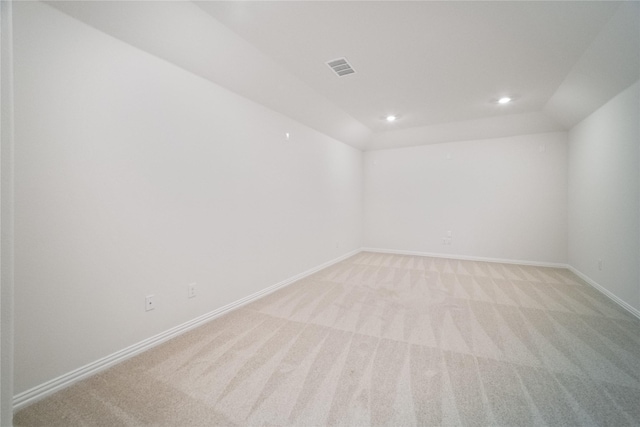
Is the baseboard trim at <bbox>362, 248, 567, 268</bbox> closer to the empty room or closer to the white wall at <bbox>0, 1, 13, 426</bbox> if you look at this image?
the empty room

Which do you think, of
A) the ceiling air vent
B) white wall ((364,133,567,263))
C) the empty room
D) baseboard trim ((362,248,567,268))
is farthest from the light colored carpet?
the ceiling air vent

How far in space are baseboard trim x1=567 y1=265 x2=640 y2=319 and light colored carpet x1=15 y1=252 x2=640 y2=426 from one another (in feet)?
0.26

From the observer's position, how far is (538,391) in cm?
139

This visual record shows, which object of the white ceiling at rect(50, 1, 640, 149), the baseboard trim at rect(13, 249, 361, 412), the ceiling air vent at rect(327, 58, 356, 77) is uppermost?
the ceiling air vent at rect(327, 58, 356, 77)

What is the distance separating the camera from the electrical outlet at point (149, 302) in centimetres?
186

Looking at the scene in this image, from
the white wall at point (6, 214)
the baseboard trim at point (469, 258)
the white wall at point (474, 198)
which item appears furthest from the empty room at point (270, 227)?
the white wall at point (474, 198)

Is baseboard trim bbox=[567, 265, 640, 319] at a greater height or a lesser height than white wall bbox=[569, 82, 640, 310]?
lesser

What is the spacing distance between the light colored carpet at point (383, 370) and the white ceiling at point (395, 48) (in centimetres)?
239

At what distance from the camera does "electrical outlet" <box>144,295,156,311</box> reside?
1.86 meters

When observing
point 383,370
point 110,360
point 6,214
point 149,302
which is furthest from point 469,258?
point 6,214

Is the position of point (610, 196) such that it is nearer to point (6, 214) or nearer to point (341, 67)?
point (341, 67)

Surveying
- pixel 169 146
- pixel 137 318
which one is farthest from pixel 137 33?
pixel 137 318

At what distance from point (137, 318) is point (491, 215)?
5581mm

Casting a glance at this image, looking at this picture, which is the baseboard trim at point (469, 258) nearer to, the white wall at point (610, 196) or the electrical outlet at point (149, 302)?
the white wall at point (610, 196)
